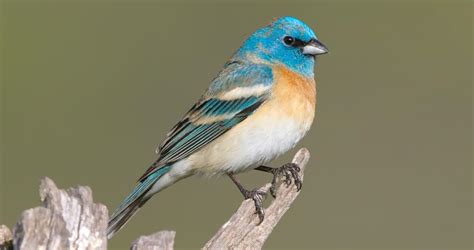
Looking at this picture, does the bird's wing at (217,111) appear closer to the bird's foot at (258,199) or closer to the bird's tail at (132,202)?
the bird's tail at (132,202)

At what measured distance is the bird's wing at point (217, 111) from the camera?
7.14 m

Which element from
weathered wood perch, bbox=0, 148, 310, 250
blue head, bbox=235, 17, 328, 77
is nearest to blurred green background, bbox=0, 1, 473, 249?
blue head, bbox=235, 17, 328, 77

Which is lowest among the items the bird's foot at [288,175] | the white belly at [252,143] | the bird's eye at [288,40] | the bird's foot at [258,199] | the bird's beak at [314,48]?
the bird's foot at [258,199]

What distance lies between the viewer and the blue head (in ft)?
24.9

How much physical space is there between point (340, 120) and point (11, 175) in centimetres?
508

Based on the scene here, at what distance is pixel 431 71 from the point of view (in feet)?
49.7

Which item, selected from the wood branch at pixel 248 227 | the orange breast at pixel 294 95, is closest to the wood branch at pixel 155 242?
the wood branch at pixel 248 227

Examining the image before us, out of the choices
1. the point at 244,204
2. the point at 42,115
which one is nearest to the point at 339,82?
the point at 42,115

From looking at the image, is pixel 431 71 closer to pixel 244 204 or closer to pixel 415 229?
pixel 415 229

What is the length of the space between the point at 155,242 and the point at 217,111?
2.44 m

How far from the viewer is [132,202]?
22.5ft

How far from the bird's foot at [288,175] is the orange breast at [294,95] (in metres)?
0.39

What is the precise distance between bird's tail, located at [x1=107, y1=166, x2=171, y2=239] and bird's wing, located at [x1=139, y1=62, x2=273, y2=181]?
65 mm

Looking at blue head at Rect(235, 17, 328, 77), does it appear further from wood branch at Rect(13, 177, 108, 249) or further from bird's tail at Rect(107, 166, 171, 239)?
wood branch at Rect(13, 177, 108, 249)
